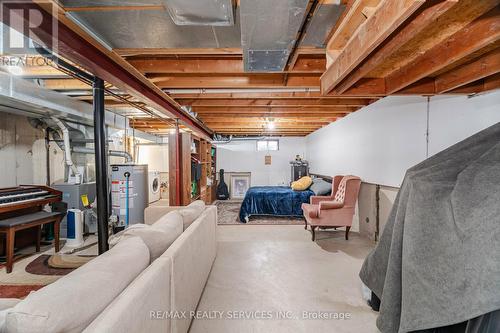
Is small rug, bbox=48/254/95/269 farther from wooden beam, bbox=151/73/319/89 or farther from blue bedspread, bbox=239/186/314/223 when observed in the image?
blue bedspread, bbox=239/186/314/223

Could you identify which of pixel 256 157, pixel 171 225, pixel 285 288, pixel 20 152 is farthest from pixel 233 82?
pixel 256 157

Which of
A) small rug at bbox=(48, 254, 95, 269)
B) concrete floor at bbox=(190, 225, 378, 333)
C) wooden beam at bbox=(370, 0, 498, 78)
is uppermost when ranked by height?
wooden beam at bbox=(370, 0, 498, 78)

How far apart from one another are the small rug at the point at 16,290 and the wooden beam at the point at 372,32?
3.56 meters

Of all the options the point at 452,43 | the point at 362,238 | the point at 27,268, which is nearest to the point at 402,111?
the point at 452,43

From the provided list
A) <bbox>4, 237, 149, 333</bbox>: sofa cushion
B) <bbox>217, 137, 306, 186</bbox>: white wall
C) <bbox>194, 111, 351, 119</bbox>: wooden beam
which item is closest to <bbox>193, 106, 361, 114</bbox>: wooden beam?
<bbox>194, 111, 351, 119</bbox>: wooden beam

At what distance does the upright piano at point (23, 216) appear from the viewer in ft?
8.71

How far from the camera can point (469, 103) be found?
2240 mm

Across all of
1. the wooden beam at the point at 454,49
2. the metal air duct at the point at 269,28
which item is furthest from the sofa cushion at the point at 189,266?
the wooden beam at the point at 454,49

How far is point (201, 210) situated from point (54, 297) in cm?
189

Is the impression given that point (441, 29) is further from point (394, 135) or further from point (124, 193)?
point (124, 193)

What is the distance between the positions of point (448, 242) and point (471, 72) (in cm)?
164

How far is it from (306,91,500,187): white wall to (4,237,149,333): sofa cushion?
10.1 feet

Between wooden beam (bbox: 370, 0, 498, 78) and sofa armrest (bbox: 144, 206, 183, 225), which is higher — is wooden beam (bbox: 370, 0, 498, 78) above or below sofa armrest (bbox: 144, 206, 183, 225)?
above

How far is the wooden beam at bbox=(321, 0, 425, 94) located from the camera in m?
1.18
